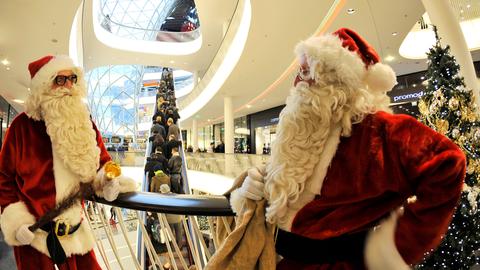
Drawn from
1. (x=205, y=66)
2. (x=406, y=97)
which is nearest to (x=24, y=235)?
(x=406, y=97)

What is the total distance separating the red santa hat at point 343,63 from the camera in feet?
3.27

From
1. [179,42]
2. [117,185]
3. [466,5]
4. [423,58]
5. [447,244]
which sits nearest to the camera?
[117,185]

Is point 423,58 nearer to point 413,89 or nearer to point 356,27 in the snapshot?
point 413,89

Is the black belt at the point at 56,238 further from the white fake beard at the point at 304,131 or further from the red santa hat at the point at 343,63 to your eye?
the red santa hat at the point at 343,63

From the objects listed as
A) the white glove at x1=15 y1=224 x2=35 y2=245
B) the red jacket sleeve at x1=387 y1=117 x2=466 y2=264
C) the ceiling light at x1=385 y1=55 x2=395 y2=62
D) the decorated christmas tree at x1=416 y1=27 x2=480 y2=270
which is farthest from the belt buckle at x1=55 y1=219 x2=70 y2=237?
the ceiling light at x1=385 y1=55 x2=395 y2=62

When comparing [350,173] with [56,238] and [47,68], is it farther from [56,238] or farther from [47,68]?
[47,68]

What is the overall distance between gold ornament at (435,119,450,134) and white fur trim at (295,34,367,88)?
2282 mm

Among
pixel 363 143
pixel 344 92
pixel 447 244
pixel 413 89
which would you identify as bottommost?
pixel 447 244

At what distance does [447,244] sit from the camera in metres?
2.62

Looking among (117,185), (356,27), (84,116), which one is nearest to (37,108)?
(84,116)

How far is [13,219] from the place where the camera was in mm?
1524

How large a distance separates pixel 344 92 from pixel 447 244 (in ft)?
7.90

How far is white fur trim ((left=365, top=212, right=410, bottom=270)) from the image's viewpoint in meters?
0.80

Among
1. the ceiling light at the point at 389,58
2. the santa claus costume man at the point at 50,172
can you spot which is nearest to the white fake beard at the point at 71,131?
the santa claus costume man at the point at 50,172
